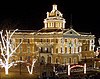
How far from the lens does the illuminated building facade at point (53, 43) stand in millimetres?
80062

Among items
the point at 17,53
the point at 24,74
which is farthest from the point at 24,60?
the point at 24,74

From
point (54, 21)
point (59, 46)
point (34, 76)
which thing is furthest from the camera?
point (54, 21)

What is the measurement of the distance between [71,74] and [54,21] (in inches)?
964

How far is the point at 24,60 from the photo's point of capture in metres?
84.2

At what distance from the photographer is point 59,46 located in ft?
262

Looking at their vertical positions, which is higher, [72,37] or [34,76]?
[72,37]

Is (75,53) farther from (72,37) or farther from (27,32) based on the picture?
(27,32)

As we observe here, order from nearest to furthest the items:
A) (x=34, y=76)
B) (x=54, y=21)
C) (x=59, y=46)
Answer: (x=34, y=76) → (x=59, y=46) → (x=54, y=21)

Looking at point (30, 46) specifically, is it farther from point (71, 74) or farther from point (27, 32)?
point (71, 74)

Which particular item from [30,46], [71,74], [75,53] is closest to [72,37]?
[75,53]

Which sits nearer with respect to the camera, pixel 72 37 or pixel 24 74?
pixel 24 74

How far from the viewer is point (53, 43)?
264 feet

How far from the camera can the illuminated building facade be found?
80062 mm

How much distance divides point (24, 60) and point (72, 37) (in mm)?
11830
